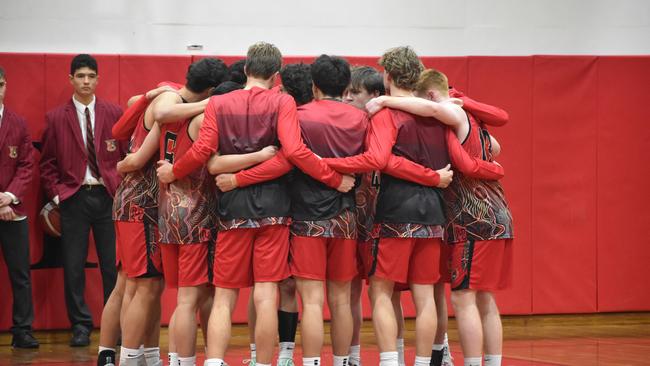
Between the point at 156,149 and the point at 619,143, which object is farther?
the point at 619,143

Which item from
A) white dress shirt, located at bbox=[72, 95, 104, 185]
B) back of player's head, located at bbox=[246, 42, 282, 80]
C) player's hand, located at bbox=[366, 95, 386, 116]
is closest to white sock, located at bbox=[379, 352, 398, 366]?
player's hand, located at bbox=[366, 95, 386, 116]

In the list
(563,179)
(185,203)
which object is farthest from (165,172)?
(563,179)

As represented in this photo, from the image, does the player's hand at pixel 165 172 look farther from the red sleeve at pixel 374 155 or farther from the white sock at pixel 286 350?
the white sock at pixel 286 350

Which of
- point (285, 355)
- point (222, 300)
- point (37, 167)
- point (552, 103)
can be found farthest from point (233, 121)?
point (552, 103)

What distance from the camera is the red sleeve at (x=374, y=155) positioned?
5.45 metres

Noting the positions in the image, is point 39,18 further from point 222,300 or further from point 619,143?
point 619,143

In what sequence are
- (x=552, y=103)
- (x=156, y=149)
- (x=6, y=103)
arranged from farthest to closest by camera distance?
(x=552, y=103) < (x=6, y=103) < (x=156, y=149)

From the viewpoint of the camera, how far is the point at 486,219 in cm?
571

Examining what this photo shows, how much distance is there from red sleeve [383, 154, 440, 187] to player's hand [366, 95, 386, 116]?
0.29 meters

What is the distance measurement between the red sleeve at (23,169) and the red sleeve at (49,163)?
0.30 feet

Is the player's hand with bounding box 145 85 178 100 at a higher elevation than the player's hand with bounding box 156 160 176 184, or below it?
higher

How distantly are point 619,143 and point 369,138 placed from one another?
12.8 ft

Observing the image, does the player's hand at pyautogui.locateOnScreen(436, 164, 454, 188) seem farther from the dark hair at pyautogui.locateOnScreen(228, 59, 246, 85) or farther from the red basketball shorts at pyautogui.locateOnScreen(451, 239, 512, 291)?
the dark hair at pyautogui.locateOnScreen(228, 59, 246, 85)

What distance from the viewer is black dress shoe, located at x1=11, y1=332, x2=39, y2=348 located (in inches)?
298
